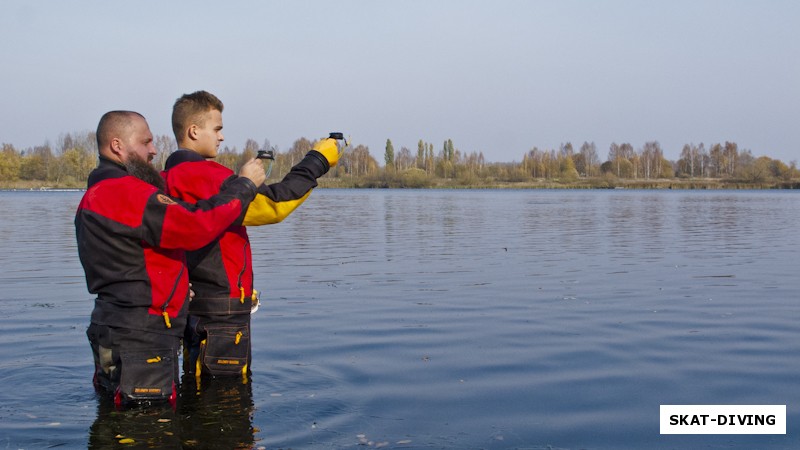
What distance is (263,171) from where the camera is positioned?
5.71 meters

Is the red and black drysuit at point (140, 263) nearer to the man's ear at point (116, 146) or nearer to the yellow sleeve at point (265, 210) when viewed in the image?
the man's ear at point (116, 146)

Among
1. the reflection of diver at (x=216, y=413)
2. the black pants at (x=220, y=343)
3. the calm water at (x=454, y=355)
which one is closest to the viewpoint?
the reflection of diver at (x=216, y=413)

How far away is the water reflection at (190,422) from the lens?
5.50 m

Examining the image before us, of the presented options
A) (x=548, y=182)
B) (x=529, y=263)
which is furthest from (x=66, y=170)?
(x=529, y=263)

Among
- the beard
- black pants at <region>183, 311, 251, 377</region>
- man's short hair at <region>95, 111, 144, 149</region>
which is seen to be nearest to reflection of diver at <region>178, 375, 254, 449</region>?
black pants at <region>183, 311, 251, 377</region>

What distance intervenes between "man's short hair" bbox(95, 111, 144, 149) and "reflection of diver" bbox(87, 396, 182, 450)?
171 cm

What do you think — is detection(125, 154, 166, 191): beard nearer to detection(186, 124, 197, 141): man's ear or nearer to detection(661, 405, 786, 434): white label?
detection(186, 124, 197, 141): man's ear

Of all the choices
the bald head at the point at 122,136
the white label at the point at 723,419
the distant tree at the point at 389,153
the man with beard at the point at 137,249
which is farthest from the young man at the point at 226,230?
the distant tree at the point at 389,153

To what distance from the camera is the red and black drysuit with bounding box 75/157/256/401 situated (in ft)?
16.6

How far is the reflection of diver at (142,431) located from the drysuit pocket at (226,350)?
2.49 feet

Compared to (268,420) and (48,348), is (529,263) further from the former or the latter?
(268,420)

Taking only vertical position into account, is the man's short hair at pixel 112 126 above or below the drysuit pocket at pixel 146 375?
above

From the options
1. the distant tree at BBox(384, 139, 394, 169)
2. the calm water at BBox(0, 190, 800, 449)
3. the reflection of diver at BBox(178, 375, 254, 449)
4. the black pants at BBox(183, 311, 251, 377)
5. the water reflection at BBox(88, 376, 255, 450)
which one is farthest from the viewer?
the distant tree at BBox(384, 139, 394, 169)

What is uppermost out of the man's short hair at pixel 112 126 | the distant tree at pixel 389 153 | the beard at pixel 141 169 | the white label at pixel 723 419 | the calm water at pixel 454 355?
the distant tree at pixel 389 153
